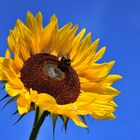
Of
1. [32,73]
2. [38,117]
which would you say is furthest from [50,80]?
[38,117]

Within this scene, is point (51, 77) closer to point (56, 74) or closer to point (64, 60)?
point (56, 74)

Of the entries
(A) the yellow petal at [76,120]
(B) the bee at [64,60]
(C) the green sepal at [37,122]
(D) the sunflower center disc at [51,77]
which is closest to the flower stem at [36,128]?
(C) the green sepal at [37,122]

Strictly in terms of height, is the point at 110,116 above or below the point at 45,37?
below

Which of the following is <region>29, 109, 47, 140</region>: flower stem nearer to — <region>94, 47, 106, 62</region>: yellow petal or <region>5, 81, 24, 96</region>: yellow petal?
<region>5, 81, 24, 96</region>: yellow petal

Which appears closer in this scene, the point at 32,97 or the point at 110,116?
the point at 32,97

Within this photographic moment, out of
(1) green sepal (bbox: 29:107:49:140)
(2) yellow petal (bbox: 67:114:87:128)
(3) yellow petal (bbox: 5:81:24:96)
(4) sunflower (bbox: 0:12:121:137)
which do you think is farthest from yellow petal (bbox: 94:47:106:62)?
(1) green sepal (bbox: 29:107:49:140)

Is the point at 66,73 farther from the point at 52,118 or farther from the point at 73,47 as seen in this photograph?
the point at 52,118

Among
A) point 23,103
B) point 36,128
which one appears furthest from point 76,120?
point 23,103
